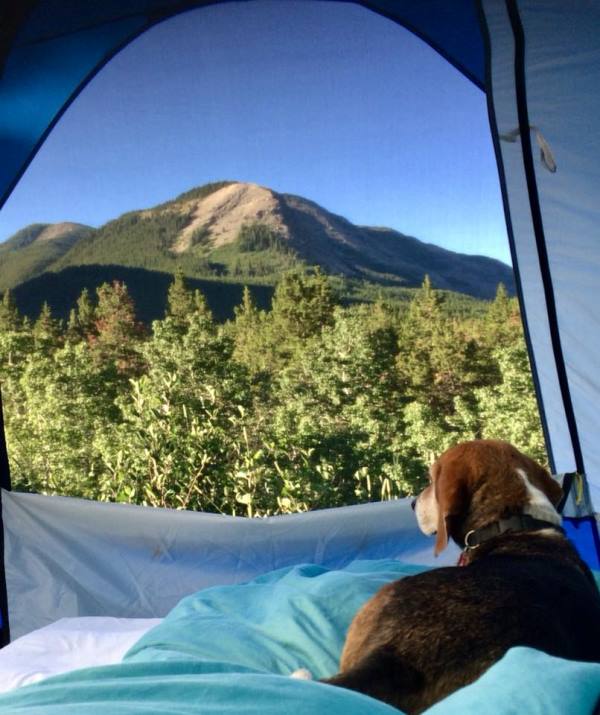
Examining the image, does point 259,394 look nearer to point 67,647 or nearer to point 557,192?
point 557,192

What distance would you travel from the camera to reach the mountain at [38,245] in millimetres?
5230

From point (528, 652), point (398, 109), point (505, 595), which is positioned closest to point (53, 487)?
point (398, 109)

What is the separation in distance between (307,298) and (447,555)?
266 centimetres

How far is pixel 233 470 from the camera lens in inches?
214

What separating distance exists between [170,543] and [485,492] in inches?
59.9

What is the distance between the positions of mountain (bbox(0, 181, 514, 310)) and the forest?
Result: 0.16m

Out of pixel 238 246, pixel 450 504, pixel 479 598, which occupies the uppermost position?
pixel 238 246

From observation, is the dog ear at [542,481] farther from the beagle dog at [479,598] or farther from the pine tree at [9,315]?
the pine tree at [9,315]

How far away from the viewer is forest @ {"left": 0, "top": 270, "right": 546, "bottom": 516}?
5.38 metres

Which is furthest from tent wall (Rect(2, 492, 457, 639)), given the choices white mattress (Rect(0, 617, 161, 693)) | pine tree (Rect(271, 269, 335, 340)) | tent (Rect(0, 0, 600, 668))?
pine tree (Rect(271, 269, 335, 340))

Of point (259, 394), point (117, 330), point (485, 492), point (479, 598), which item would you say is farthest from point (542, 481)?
point (117, 330)

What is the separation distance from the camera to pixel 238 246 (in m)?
5.65

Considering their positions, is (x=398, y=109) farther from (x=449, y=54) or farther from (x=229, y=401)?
(x=229, y=401)

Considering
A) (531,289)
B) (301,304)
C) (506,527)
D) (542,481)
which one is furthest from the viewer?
(301,304)
